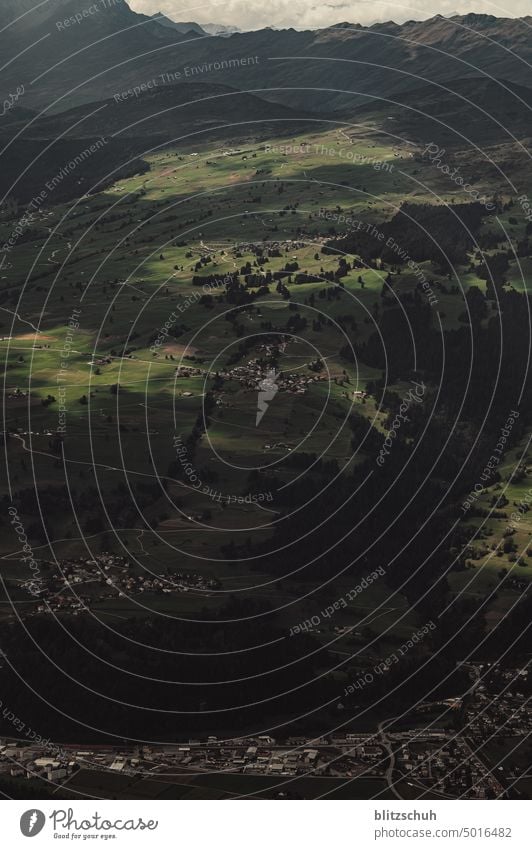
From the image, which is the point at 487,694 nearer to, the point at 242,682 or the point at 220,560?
the point at 242,682

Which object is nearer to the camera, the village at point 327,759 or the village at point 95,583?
the village at point 327,759

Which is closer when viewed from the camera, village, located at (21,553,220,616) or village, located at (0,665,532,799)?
village, located at (0,665,532,799)

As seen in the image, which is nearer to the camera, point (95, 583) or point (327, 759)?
point (327, 759)

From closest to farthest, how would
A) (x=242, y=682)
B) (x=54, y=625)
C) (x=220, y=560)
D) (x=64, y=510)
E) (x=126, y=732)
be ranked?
(x=126, y=732) < (x=242, y=682) < (x=54, y=625) < (x=220, y=560) < (x=64, y=510)

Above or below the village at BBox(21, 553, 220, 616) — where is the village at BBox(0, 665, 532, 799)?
below

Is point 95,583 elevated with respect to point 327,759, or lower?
elevated

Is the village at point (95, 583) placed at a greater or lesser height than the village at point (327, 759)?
greater
